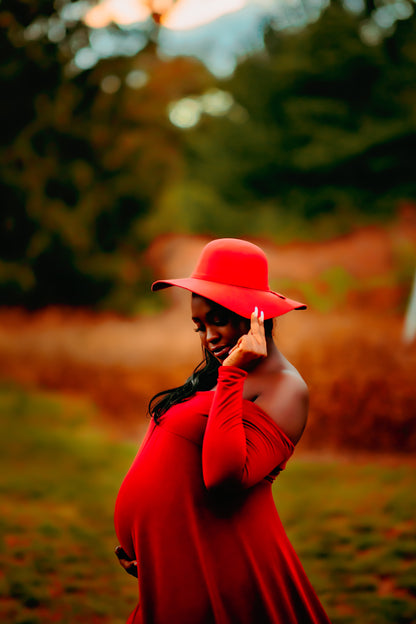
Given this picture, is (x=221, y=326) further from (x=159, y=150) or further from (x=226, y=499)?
(x=159, y=150)

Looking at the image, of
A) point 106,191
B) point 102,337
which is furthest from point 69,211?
point 102,337

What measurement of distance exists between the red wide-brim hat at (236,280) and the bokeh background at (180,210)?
5.17 meters

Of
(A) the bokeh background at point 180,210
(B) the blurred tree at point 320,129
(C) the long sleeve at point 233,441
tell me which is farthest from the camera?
(B) the blurred tree at point 320,129

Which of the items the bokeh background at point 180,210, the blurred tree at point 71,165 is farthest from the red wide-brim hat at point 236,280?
the blurred tree at point 71,165

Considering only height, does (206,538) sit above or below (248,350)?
below

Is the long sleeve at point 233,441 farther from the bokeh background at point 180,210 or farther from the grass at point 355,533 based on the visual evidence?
the bokeh background at point 180,210

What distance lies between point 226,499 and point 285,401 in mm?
328

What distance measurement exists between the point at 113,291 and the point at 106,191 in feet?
7.39

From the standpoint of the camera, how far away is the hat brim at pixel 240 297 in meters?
1.70

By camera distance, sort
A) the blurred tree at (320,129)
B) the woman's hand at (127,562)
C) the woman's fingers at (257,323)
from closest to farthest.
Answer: the woman's fingers at (257,323) < the woman's hand at (127,562) < the blurred tree at (320,129)

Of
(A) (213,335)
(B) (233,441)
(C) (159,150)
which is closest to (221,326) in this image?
(A) (213,335)

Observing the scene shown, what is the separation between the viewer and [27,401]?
32.0ft

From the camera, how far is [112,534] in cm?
536

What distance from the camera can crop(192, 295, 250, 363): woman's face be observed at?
1.76 meters
